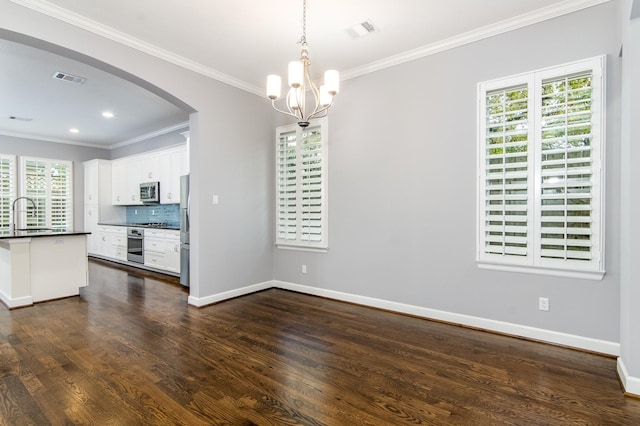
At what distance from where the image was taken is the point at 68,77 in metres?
4.26

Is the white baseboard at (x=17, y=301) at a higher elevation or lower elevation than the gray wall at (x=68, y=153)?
lower

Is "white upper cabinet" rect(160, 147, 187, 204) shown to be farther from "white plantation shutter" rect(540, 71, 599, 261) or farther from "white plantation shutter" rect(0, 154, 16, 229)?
"white plantation shutter" rect(540, 71, 599, 261)

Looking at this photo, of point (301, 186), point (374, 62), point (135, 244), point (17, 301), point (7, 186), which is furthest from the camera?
point (7, 186)

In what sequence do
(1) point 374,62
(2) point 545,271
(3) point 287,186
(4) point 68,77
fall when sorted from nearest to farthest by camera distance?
(2) point 545,271 → (1) point 374,62 → (4) point 68,77 → (3) point 287,186

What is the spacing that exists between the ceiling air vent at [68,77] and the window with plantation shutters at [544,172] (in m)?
4.96

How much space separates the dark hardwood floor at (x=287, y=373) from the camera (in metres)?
1.95

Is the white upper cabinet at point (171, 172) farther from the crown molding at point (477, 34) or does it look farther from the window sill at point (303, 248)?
the crown molding at point (477, 34)

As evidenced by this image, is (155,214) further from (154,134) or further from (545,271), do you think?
(545,271)

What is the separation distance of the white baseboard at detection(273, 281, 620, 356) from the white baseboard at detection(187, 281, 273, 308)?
2.79ft

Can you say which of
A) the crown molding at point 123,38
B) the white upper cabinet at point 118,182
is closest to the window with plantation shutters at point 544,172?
the crown molding at point 123,38

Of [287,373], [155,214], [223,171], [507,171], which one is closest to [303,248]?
[223,171]

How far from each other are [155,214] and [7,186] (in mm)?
3066

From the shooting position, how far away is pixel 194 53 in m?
3.72

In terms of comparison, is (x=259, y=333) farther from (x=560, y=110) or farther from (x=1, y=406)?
(x=560, y=110)
